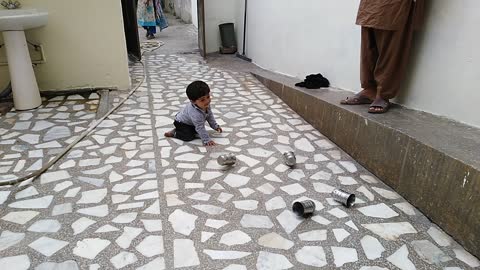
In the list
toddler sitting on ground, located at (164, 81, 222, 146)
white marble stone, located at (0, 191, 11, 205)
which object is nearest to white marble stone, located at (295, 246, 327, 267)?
toddler sitting on ground, located at (164, 81, 222, 146)

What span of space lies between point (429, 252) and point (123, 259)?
1.49m

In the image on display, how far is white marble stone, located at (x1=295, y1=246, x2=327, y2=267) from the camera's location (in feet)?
5.28

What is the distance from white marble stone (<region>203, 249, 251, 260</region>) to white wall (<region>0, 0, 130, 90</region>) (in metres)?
3.08

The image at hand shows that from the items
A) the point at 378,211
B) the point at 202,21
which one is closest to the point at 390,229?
the point at 378,211

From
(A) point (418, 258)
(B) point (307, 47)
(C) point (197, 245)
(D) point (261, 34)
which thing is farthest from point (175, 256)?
(D) point (261, 34)

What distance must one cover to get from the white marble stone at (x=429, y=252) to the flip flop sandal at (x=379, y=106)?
1062 mm

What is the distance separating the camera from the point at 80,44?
152 inches

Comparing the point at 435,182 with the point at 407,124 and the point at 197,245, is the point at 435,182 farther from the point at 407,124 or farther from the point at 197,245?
the point at 197,245

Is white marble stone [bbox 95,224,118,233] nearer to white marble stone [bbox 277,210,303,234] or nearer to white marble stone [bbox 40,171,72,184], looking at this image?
white marble stone [bbox 40,171,72,184]

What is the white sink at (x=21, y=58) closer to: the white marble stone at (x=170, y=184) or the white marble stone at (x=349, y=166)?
the white marble stone at (x=170, y=184)

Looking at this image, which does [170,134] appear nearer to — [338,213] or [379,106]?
[338,213]

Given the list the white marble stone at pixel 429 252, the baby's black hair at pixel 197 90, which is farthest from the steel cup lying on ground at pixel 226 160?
the white marble stone at pixel 429 252

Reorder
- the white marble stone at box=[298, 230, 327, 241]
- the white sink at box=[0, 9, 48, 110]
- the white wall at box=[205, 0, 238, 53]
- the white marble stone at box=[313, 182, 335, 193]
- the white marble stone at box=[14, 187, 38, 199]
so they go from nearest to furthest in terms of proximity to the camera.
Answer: the white marble stone at box=[298, 230, 327, 241], the white marble stone at box=[14, 187, 38, 199], the white marble stone at box=[313, 182, 335, 193], the white sink at box=[0, 9, 48, 110], the white wall at box=[205, 0, 238, 53]

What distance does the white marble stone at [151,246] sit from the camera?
1.64 metres
